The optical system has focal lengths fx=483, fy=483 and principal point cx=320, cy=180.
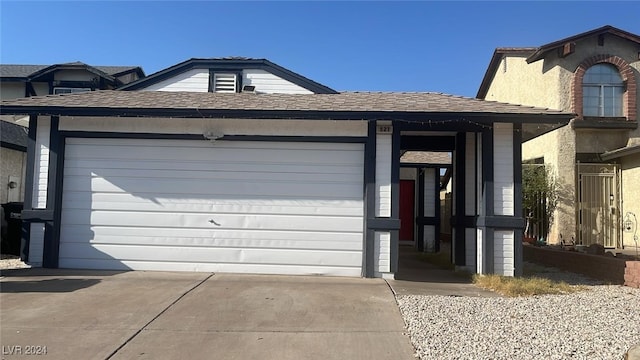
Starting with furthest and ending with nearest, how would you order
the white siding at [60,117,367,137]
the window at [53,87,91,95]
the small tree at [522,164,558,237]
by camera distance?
1. the window at [53,87,91,95]
2. the small tree at [522,164,558,237]
3. the white siding at [60,117,367,137]

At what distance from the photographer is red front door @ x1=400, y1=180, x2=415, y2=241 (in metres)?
16.6

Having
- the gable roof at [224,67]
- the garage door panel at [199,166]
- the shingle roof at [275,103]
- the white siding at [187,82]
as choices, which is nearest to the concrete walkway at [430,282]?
the garage door panel at [199,166]

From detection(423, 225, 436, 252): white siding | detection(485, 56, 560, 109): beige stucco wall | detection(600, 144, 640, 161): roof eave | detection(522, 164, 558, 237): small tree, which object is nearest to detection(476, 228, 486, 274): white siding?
detection(522, 164, 558, 237): small tree

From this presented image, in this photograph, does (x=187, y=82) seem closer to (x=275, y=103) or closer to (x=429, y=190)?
(x=275, y=103)

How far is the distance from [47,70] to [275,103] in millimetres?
13466

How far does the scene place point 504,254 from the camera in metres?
9.09

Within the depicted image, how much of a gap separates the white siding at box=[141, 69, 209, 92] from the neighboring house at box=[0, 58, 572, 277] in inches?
152

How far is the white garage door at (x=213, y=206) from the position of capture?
30.4 feet

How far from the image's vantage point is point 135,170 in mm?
9516

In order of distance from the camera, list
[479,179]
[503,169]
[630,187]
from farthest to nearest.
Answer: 1. [630,187]
2. [479,179]
3. [503,169]

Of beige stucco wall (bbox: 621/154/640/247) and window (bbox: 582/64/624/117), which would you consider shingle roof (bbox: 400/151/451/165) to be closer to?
window (bbox: 582/64/624/117)

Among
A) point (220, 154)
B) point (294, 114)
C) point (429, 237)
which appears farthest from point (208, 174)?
point (429, 237)

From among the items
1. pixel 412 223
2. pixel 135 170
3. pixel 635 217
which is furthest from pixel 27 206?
pixel 635 217

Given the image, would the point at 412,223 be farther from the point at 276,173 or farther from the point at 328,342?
the point at 328,342
